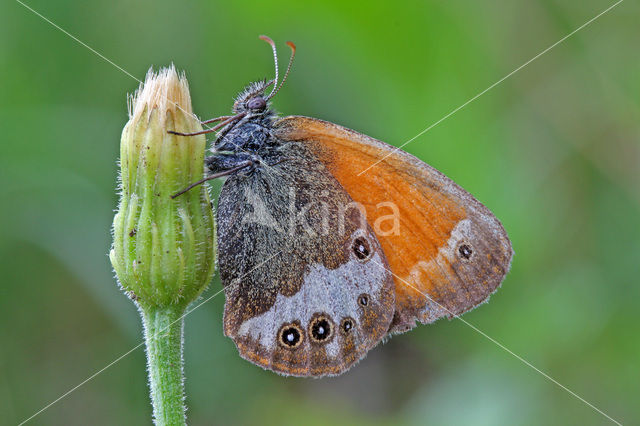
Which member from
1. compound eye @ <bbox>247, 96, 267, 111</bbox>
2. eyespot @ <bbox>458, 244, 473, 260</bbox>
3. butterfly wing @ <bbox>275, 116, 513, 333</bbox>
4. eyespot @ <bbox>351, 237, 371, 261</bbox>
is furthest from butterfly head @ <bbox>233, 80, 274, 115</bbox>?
eyespot @ <bbox>458, 244, 473, 260</bbox>

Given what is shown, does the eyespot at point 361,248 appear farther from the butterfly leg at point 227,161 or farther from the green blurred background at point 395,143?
the green blurred background at point 395,143

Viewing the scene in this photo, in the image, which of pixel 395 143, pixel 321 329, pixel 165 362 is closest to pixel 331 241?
pixel 321 329

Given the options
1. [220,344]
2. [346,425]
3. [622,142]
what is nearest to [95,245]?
[220,344]

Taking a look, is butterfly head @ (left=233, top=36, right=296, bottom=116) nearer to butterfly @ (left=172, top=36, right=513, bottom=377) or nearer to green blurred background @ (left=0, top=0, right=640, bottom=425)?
butterfly @ (left=172, top=36, right=513, bottom=377)

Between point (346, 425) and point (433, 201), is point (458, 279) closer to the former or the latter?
point (433, 201)

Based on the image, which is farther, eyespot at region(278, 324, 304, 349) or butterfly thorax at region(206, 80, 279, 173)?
butterfly thorax at region(206, 80, 279, 173)

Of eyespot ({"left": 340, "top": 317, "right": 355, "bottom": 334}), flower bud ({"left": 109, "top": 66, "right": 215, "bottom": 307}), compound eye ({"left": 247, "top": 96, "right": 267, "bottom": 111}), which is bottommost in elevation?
eyespot ({"left": 340, "top": 317, "right": 355, "bottom": 334})

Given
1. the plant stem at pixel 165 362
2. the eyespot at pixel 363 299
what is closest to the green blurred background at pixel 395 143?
the eyespot at pixel 363 299

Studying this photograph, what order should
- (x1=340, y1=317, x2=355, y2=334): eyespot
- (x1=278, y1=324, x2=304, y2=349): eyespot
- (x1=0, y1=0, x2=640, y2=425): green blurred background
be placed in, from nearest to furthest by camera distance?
(x1=278, y1=324, x2=304, y2=349): eyespot
(x1=340, y1=317, x2=355, y2=334): eyespot
(x1=0, y1=0, x2=640, y2=425): green blurred background
